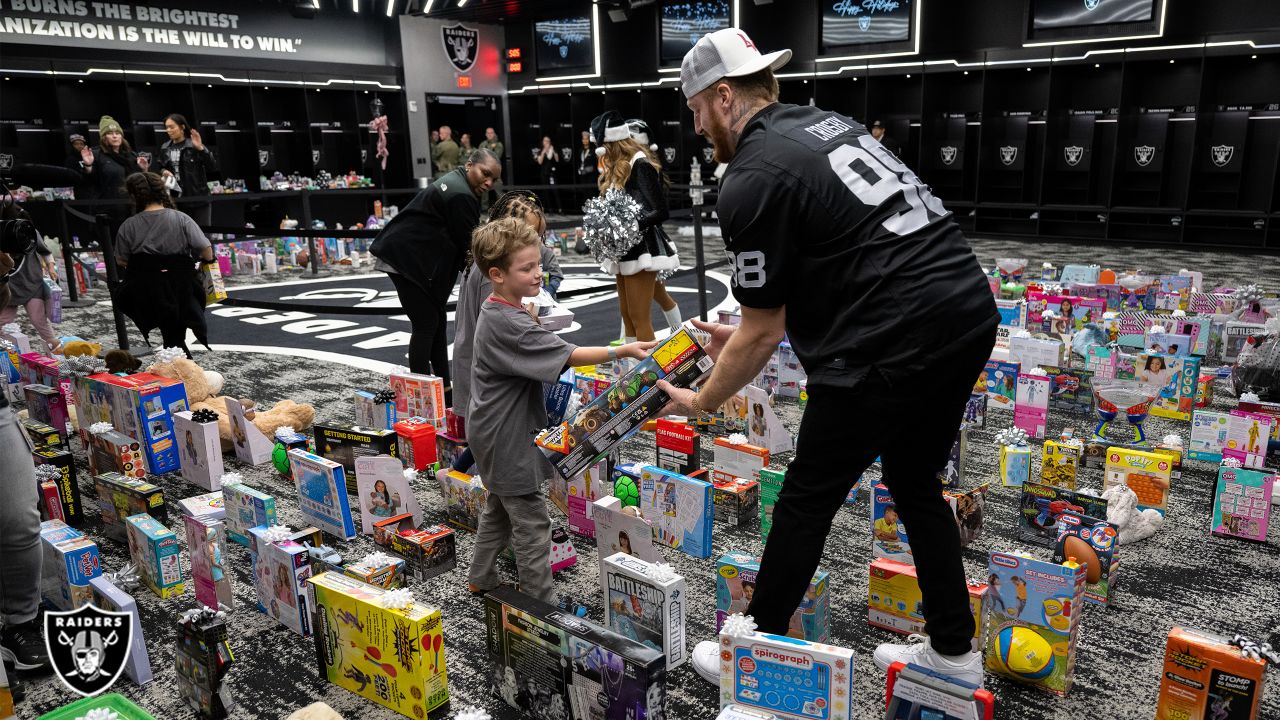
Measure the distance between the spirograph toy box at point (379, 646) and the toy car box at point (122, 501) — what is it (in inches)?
41.0

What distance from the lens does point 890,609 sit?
2.46 metres

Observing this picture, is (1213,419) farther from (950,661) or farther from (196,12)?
(196,12)

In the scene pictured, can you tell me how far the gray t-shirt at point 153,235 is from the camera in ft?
15.4

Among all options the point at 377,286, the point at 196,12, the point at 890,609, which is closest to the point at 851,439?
the point at 890,609

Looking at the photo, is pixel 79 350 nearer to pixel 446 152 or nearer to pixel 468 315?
pixel 468 315

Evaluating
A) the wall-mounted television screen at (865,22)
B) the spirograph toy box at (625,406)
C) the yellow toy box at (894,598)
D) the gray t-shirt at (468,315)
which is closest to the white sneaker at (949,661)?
the yellow toy box at (894,598)

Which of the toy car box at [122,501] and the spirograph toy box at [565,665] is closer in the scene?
the spirograph toy box at [565,665]

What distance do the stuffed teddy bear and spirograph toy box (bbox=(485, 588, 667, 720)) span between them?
2.39 metres

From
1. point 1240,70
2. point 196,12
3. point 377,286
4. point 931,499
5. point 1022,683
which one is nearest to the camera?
point 931,499

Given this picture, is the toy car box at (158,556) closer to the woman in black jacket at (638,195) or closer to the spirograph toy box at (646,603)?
the spirograph toy box at (646,603)

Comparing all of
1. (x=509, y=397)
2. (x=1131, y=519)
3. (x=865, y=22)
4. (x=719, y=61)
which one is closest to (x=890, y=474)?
(x=719, y=61)

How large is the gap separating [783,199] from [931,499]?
2.42ft

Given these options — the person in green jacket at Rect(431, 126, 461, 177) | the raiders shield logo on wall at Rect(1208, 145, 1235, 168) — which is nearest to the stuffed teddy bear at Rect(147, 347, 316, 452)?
the person in green jacket at Rect(431, 126, 461, 177)

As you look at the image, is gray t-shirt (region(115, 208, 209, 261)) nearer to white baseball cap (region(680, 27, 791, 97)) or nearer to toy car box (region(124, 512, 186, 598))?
toy car box (region(124, 512, 186, 598))
